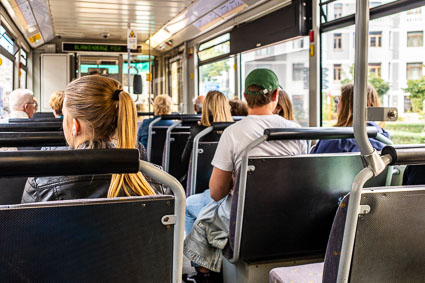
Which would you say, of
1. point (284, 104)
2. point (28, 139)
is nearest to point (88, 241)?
point (28, 139)

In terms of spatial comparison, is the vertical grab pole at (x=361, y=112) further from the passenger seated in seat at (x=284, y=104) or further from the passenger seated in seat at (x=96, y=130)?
the passenger seated in seat at (x=284, y=104)

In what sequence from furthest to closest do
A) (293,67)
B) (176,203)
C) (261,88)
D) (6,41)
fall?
1. (6,41)
2. (293,67)
3. (261,88)
4. (176,203)

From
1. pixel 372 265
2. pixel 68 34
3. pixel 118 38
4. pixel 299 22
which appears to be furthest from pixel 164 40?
pixel 372 265

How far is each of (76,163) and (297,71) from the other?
16.4 feet

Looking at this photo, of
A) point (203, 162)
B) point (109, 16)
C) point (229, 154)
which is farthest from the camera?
point (109, 16)

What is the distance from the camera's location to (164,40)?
10.1m

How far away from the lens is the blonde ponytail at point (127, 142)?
1.32 m

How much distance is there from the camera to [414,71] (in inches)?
149

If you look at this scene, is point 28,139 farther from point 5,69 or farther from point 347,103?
point 5,69

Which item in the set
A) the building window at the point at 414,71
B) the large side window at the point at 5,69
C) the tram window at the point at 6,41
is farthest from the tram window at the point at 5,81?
the building window at the point at 414,71

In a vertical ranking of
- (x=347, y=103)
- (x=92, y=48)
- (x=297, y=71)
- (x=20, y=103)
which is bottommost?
(x=347, y=103)

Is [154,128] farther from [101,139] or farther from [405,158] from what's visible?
[405,158]

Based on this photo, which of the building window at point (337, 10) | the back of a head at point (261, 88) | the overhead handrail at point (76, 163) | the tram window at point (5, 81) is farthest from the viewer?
the tram window at point (5, 81)

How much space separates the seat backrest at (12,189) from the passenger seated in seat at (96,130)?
2.28 ft
